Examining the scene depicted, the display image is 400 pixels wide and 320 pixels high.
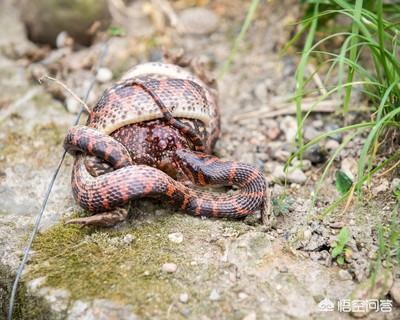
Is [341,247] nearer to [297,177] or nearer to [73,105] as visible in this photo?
[297,177]

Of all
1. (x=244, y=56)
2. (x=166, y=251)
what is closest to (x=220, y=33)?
A: (x=244, y=56)

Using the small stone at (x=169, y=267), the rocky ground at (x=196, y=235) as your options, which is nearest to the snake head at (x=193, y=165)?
the rocky ground at (x=196, y=235)

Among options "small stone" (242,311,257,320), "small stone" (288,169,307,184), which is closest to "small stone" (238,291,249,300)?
"small stone" (242,311,257,320)

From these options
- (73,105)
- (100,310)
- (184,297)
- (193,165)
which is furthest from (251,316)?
(73,105)

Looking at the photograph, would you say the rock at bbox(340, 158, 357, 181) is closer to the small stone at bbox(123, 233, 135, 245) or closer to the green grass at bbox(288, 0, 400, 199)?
the green grass at bbox(288, 0, 400, 199)

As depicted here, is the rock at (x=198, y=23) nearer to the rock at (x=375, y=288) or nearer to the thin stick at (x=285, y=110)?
the thin stick at (x=285, y=110)

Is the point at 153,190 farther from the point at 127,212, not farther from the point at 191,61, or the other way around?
the point at 191,61
